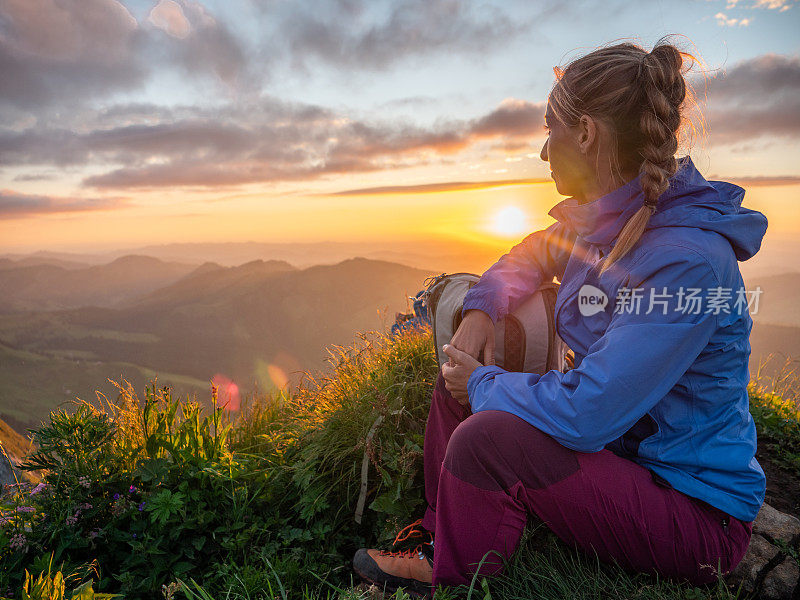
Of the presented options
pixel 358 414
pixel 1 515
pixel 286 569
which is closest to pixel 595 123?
pixel 358 414

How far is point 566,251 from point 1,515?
362 centimetres

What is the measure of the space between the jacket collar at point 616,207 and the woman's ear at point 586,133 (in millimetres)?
214

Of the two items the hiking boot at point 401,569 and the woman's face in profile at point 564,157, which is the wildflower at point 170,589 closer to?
the hiking boot at point 401,569

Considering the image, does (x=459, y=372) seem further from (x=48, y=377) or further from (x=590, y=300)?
(x=48, y=377)

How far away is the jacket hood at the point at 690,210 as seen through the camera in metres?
1.66

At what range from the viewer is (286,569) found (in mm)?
2740

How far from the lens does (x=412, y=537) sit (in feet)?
8.67

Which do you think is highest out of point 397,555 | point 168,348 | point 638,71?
point 638,71

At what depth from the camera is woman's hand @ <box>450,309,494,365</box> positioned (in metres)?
2.41

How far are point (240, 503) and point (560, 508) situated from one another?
2.17 m

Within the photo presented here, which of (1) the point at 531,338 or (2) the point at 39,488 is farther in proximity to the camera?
(2) the point at 39,488

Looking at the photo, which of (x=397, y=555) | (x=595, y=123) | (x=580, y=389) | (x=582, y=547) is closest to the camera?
(x=580, y=389)

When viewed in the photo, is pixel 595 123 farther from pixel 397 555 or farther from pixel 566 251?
pixel 397 555

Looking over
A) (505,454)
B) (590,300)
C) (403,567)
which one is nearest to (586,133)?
(590,300)
